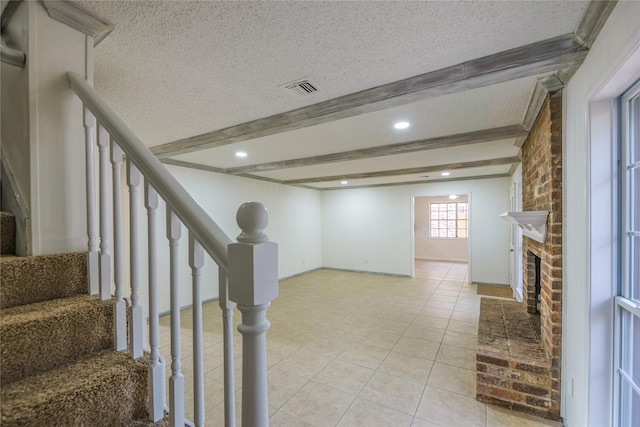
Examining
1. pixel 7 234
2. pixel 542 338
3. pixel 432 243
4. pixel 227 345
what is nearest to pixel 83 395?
pixel 227 345

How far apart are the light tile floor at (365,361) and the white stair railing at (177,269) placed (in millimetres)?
1487

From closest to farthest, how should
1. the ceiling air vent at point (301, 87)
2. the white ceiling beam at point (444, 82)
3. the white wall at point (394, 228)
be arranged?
the white ceiling beam at point (444, 82) < the ceiling air vent at point (301, 87) < the white wall at point (394, 228)

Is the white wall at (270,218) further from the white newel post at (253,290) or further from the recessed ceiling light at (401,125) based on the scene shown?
the white newel post at (253,290)

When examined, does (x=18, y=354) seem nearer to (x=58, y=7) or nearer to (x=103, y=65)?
(x=58, y=7)

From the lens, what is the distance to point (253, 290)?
0.67 m

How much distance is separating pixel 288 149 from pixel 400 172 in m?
2.60

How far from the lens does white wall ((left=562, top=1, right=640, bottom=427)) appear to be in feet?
4.77

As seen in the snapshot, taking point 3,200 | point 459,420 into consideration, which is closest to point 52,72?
point 3,200

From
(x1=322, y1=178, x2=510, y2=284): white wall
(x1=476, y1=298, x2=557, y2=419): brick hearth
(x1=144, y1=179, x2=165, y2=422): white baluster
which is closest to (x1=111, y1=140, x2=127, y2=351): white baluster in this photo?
(x1=144, y1=179, x2=165, y2=422): white baluster

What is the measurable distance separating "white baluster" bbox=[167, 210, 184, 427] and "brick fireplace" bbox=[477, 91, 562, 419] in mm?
2301

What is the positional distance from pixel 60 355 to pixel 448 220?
32.9 ft

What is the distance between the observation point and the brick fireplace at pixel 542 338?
2.01m

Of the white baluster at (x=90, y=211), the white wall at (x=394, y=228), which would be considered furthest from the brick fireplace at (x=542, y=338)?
the white wall at (x=394, y=228)

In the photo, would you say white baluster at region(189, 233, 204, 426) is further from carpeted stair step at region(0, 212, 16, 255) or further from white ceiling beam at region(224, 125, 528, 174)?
white ceiling beam at region(224, 125, 528, 174)
